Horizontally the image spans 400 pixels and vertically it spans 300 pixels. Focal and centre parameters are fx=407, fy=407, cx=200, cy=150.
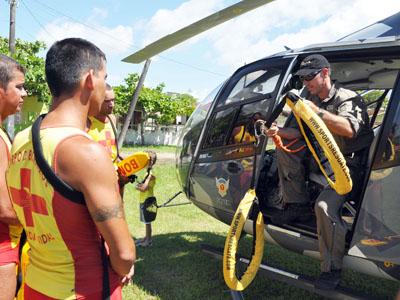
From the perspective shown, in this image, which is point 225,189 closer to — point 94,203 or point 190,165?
Answer: point 190,165

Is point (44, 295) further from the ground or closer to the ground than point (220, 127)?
closer to the ground

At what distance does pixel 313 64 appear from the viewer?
346 cm

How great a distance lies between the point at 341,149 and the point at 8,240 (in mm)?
2724

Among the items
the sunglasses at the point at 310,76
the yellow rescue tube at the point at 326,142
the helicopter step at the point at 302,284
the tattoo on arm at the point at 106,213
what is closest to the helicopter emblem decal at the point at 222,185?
the helicopter step at the point at 302,284

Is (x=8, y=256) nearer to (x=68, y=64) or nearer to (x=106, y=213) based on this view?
(x=106, y=213)

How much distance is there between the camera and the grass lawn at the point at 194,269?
4.23 meters

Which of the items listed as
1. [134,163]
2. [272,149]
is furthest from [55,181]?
[272,149]

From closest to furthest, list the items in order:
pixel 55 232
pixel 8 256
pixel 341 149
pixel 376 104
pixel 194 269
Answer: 1. pixel 55 232
2. pixel 8 256
3. pixel 341 149
4. pixel 194 269
5. pixel 376 104

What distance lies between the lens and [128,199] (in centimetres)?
841

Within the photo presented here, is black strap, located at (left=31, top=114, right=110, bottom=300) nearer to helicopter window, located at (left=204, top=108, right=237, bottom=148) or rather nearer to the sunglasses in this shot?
the sunglasses

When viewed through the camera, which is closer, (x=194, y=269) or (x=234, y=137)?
(x=234, y=137)

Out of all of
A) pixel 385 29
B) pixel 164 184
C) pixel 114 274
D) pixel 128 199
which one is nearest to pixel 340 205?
pixel 385 29

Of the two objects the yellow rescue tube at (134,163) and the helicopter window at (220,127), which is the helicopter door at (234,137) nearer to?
the helicopter window at (220,127)

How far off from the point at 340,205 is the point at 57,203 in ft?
8.40
